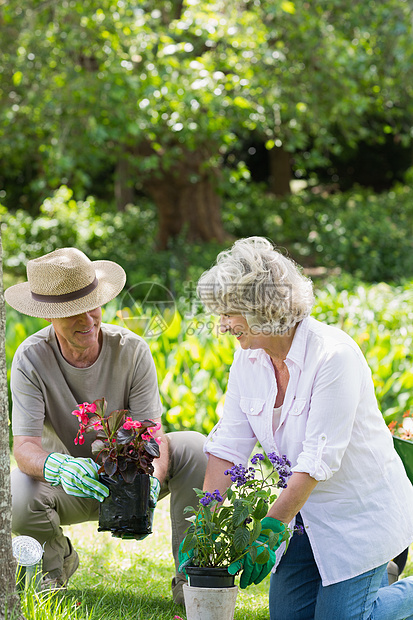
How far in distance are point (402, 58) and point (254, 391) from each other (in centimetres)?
664

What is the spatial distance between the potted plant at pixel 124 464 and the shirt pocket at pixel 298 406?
0.43 meters

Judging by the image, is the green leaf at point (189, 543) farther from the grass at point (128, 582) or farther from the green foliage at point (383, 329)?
the green foliage at point (383, 329)

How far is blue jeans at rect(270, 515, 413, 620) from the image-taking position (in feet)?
6.89

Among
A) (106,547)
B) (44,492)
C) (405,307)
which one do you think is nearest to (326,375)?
(44,492)

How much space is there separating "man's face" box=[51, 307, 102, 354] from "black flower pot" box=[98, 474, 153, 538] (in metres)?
0.52

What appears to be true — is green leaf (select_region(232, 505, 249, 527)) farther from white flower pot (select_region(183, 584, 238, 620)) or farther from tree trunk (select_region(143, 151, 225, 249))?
tree trunk (select_region(143, 151, 225, 249))

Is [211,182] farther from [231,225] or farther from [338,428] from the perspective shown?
[338,428]

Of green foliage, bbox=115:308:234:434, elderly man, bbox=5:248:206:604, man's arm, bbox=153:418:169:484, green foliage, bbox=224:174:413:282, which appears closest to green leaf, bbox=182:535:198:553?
elderly man, bbox=5:248:206:604

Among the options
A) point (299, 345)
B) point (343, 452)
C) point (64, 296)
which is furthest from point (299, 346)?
point (64, 296)

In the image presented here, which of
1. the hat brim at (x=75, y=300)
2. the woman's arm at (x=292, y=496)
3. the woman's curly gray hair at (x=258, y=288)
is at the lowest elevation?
the woman's arm at (x=292, y=496)

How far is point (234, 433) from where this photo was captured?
2326 mm

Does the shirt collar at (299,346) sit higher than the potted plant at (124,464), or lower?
higher

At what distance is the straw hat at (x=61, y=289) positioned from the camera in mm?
2424

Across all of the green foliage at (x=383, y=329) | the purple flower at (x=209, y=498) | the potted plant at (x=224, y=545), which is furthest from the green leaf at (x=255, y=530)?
the green foliage at (x=383, y=329)
